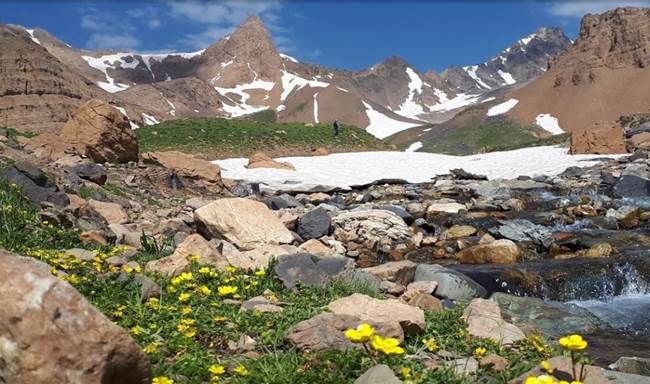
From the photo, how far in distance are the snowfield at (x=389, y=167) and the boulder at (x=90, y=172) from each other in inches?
380

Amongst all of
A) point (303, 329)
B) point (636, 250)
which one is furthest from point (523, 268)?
point (303, 329)

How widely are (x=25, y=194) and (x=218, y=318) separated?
7.54 m

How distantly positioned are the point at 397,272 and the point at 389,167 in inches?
991

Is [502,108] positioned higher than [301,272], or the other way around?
[502,108]

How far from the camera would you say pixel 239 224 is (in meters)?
10.6

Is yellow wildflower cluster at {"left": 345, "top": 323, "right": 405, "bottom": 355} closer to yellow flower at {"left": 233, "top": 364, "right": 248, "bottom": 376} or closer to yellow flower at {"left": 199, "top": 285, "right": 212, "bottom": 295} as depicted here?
yellow flower at {"left": 233, "top": 364, "right": 248, "bottom": 376}

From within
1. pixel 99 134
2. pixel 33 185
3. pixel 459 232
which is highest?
pixel 99 134

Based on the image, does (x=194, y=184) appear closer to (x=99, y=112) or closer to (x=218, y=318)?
(x=99, y=112)

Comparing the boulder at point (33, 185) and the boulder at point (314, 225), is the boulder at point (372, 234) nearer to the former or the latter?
the boulder at point (314, 225)

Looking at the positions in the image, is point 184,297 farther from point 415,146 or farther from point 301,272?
point 415,146

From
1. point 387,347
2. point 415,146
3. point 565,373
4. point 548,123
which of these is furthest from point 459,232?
point 415,146

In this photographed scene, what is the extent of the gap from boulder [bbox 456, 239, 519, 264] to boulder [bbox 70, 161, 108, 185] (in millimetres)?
11027

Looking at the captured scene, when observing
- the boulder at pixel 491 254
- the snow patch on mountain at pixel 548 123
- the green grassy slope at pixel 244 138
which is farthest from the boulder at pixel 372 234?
the snow patch on mountain at pixel 548 123

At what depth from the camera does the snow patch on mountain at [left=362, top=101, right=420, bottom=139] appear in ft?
543
